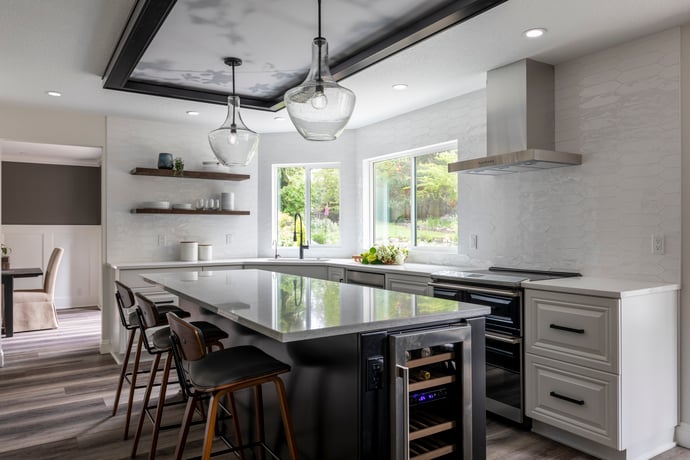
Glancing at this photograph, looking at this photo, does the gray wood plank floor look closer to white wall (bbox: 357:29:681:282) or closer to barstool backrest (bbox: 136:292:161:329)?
Result: barstool backrest (bbox: 136:292:161:329)

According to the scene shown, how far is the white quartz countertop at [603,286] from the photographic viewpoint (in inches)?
98.3

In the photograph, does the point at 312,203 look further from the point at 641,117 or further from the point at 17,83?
the point at 641,117

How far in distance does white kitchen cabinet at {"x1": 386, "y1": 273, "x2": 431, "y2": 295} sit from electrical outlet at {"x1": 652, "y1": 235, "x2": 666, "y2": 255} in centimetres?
151

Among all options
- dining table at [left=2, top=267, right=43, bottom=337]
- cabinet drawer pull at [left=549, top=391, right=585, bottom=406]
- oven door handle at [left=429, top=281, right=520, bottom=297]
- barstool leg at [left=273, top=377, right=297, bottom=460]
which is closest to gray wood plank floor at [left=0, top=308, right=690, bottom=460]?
cabinet drawer pull at [left=549, top=391, right=585, bottom=406]

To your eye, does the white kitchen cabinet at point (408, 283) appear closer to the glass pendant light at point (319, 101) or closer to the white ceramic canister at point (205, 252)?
the glass pendant light at point (319, 101)

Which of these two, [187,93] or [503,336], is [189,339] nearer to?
[503,336]

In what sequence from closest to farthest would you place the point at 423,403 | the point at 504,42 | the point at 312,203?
the point at 423,403
the point at 504,42
the point at 312,203

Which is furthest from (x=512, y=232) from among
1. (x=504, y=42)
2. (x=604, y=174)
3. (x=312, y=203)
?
(x=312, y=203)

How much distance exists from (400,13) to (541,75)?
130 centimetres

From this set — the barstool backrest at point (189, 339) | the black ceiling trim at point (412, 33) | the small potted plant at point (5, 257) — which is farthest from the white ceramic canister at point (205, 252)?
the barstool backrest at point (189, 339)

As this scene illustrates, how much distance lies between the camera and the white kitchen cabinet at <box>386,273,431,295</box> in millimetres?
3816

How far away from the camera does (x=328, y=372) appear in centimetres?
185

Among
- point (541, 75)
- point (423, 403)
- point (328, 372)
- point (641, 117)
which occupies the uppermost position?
point (541, 75)

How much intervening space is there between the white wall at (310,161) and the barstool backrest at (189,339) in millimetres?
3854
